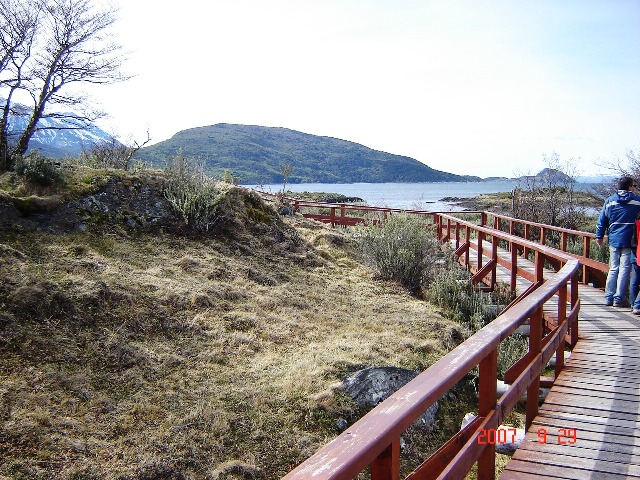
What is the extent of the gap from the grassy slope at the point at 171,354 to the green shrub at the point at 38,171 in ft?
5.08

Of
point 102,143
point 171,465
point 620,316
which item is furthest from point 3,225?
point 102,143

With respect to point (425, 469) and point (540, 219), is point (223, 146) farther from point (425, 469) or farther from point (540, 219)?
point (425, 469)

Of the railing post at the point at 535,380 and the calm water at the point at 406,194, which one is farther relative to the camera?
the calm water at the point at 406,194

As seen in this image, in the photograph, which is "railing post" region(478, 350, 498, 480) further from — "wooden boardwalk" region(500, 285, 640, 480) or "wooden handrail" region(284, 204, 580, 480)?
"wooden boardwalk" region(500, 285, 640, 480)

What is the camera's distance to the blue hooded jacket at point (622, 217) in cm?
653

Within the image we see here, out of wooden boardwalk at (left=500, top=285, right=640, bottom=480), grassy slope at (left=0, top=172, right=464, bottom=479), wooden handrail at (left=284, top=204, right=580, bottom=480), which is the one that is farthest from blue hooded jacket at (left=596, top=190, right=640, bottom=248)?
wooden handrail at (left=284, top=204, right=580, bottom=480)

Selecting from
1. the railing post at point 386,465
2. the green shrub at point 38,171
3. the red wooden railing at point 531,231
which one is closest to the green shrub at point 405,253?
the red wooden railing at point 531,231

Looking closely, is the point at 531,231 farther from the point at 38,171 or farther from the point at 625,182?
the point at 38,171

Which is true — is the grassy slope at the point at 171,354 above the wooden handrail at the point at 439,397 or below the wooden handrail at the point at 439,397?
below

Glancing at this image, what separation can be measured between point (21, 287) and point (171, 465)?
2991 mm

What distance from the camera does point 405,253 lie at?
31.3ft

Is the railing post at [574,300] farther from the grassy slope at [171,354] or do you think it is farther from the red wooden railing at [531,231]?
the grassy slope at [171,354]

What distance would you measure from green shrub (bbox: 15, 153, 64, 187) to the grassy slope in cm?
155

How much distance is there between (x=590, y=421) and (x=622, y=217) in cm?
399
